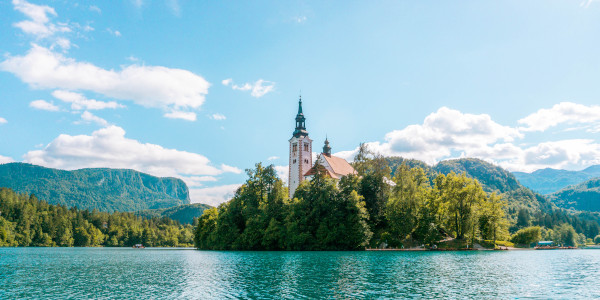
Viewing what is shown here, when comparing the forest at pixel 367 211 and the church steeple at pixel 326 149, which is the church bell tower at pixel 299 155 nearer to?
the church steeple at pixel 326 149

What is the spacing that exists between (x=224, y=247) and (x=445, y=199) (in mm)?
51981

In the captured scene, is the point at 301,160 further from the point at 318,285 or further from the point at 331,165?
the point at 318,285

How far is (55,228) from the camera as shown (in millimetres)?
166500

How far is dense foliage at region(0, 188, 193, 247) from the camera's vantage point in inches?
5950

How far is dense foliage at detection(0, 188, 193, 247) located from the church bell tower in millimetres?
71817

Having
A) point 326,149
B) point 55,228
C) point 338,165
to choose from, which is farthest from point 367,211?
point 55,228

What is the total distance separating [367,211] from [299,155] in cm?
3084

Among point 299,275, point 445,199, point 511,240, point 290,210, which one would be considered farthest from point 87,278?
point 511,240

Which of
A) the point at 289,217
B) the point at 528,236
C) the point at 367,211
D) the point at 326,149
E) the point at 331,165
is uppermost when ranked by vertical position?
the point at 326,149

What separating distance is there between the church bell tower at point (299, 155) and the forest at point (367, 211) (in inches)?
571

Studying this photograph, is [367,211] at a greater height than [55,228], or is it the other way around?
[367,211]

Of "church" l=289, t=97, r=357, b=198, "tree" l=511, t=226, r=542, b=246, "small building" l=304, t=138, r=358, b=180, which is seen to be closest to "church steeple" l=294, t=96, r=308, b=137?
"church" l=289, t=97, r=357, b=198

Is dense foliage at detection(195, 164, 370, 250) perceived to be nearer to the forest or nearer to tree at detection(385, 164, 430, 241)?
the forest

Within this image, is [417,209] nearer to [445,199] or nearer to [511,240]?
[445,199]
